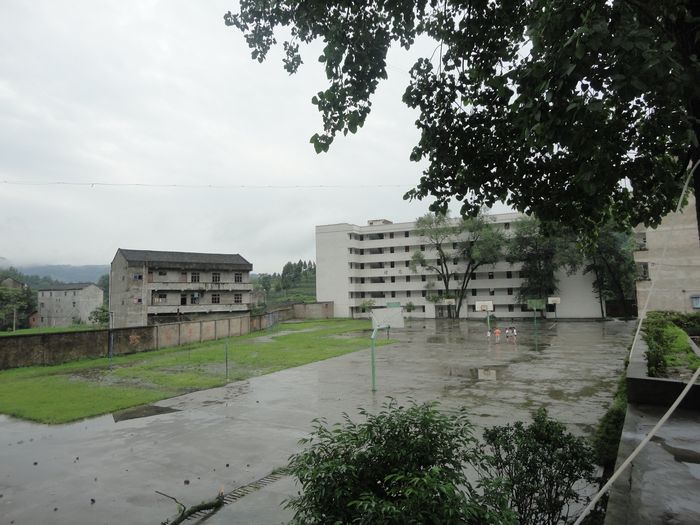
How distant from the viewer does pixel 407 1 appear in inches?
187

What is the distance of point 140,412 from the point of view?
11414mm

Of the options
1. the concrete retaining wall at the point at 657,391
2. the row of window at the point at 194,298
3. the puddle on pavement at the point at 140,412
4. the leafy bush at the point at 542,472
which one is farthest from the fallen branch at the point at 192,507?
the row of window at the point at 194,298

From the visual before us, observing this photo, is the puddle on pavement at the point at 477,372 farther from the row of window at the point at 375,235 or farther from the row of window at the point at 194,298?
the row of window at the point at 375,235

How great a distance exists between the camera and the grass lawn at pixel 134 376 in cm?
1237

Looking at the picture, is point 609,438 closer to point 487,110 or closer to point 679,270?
point 487,110

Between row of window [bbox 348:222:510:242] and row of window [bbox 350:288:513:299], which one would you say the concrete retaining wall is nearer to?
row of window [bbox 350:288:513:299]

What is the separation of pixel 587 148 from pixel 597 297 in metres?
51.1

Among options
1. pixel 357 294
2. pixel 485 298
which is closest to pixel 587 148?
pixel 485 298

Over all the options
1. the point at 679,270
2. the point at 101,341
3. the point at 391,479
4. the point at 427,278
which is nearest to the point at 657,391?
the point at 391,479

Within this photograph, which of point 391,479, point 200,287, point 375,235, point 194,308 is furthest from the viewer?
point 375,235

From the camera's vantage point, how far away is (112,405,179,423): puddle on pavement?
10972 mm

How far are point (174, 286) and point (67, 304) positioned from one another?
112 ft

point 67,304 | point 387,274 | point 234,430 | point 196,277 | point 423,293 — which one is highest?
point 387,274

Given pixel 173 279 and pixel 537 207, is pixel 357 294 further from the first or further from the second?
pixel 537 207
